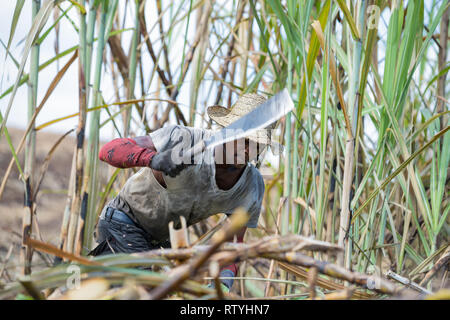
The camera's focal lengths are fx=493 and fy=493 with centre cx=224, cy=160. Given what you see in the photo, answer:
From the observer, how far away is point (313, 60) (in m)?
0.99

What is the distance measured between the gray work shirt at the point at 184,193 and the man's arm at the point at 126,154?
89 millimetres

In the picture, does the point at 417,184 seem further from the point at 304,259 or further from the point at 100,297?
the point at 100,297

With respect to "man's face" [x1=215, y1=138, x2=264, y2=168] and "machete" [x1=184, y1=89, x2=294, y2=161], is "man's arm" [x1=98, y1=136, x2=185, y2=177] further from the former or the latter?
"machete" [x1=184, y1=89, x2=294, y2=161]

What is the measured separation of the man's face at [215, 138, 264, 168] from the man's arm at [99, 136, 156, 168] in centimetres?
17

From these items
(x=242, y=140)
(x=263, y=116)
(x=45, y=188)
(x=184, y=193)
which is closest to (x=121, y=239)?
(x=184, y=193)

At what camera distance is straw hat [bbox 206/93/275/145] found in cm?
108

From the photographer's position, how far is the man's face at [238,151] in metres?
1.10

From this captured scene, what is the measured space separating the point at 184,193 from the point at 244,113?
0.27m

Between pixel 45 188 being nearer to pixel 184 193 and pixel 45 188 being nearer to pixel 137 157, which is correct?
pixel 184 193

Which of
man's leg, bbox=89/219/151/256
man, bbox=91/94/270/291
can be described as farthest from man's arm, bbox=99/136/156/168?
man's leg, bbox=89/219/151/256

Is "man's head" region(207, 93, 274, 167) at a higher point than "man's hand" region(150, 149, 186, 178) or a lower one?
higher

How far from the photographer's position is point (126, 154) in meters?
1.04

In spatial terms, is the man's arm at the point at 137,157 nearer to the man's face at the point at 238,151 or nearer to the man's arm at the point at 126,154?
the man's arm at the point at 126,154
